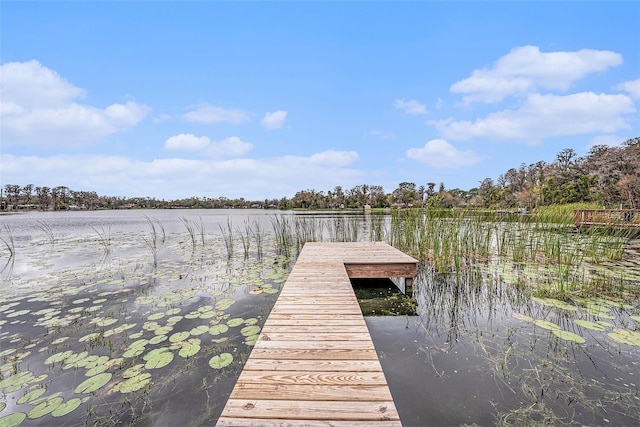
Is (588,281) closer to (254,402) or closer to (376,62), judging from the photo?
(254,402)

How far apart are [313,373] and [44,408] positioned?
1999 millimetres

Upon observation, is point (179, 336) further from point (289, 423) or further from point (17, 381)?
point (289, 423)

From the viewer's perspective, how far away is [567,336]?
2641 millimetres

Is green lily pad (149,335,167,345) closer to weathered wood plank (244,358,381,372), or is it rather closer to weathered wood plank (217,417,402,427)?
weathered wood plank (244,358,381,372)

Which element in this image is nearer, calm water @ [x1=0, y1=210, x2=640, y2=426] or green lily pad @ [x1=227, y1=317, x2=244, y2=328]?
calm water @ [x1=0, y1=210, x2=640, y2=426]

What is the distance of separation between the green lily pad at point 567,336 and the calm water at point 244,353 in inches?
1.0

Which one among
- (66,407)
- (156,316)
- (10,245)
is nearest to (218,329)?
(156,316)

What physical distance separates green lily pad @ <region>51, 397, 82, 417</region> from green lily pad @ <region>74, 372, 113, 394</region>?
0.11 m

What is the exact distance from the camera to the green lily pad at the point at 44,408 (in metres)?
1.71

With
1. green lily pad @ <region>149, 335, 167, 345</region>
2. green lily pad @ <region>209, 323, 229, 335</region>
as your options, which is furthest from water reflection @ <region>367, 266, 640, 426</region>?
green lily pad @ <region>149, 335, 167, 345</region>

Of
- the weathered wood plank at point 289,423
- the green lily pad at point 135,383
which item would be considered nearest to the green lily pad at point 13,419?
the green lily pad at point 135,383

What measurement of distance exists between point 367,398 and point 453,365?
1.49 metres

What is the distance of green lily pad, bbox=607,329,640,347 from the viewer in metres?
2.51

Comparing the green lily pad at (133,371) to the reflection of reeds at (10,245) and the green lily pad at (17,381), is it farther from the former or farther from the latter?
the reflection of reeds at (10,245)
